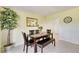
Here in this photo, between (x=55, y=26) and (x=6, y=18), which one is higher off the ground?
(x=6, y=18)

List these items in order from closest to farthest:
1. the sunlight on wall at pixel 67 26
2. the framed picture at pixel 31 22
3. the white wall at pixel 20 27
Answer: the white wall at pixel 20 27, the framed picture at pixel 31 22, the sunlight on wall at pixel 67 26

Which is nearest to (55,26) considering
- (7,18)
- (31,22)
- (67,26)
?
(67,26)

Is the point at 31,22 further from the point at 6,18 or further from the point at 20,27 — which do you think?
the point at 6,18

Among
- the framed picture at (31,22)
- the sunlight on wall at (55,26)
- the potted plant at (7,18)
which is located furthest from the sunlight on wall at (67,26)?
the potted plant at (7,18)

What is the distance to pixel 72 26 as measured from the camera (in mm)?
3887

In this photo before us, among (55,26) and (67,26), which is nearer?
(55,26)

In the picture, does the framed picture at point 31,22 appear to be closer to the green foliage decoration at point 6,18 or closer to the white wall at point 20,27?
the white wall at point 20,27

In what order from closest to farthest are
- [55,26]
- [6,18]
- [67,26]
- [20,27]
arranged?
[6,18] < [20,27] < [55,26] < [67,26]

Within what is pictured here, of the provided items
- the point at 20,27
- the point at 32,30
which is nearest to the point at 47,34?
the point at 32,30

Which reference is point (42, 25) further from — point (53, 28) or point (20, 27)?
point (20, 27)

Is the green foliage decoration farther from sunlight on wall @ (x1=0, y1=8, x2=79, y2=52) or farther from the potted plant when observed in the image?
sunlight on wall @ (x1=0, y1=8, x2=79, y2=52)

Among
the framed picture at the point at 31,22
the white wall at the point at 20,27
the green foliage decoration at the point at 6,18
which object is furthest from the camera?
the framed picture at the point at 31,22

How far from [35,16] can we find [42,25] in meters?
0.55

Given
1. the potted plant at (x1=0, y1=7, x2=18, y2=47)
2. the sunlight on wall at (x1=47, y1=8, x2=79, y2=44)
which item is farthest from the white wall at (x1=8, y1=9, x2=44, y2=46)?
the sunlight on wall at (x1=47, y1=8, x2=79, y2=44)
